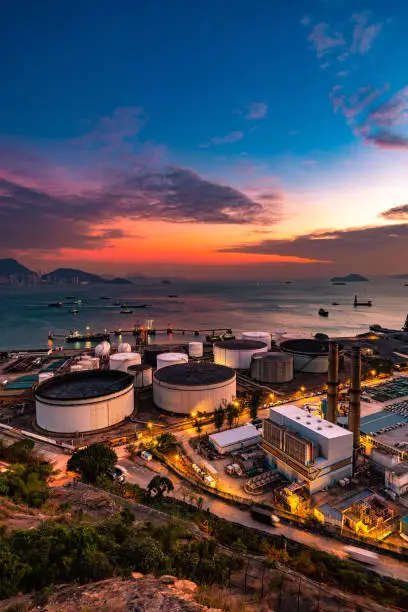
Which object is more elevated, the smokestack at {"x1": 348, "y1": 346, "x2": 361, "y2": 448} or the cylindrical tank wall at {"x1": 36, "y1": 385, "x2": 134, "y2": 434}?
the smokestack at {"x1": 348, "y1": 346, "x2": 361, "y2": 448}

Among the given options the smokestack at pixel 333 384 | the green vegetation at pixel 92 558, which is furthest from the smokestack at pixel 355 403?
the green vegetation at pixel 92 558

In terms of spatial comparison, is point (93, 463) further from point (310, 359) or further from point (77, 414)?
point (310, 359)

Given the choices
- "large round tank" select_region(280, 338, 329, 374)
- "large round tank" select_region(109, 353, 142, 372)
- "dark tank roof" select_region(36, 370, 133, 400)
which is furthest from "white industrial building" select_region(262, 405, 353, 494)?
"large round tank" select_region(109, 353, 142, 372)

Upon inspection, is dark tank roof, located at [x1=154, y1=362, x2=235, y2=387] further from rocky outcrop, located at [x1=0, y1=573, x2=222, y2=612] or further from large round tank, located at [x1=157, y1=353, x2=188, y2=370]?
rocky outcrop, located at [x1=0, y1=573, x2=222, y2=612]

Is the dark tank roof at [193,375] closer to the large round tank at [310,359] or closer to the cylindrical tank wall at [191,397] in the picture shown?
the cylindrical tank wall at [191,397]

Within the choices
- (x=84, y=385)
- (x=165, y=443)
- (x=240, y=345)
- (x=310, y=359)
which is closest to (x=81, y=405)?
(x=84, y=385)

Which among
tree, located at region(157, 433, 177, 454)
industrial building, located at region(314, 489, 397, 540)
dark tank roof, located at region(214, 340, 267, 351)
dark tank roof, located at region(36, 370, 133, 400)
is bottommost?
industrial building, located at region(314, 489, 397, 540)
